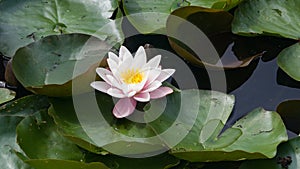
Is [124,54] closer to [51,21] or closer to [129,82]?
[129,82]

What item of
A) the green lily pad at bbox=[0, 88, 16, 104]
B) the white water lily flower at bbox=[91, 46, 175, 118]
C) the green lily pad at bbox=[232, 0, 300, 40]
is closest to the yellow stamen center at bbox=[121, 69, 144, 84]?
the white water lily flower at bbox=[91, 46, 175, 118]

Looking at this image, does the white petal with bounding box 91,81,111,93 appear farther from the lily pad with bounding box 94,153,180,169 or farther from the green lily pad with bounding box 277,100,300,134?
the green lily pad with bounding box 277,100,300,134

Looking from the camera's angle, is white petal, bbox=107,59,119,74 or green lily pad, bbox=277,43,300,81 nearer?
white petal, bbox=107,59,119,74

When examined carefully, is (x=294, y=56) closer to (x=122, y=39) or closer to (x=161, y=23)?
(x=161, y=23)

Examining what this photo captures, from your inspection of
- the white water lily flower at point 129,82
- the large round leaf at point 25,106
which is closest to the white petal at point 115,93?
the white water lily flower at point 129,82

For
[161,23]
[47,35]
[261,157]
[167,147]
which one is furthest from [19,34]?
[261,157]

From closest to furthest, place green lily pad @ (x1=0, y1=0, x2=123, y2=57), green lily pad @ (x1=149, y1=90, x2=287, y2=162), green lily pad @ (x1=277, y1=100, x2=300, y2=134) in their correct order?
green lily pad @ (x1=149, y1=90, x2=287, y2=162) < green lily pad @ (x1=277, y1=100, x2=300, y2=134) < green lily pad @ (x1=0, y1=0, x2=123, y2=57)
